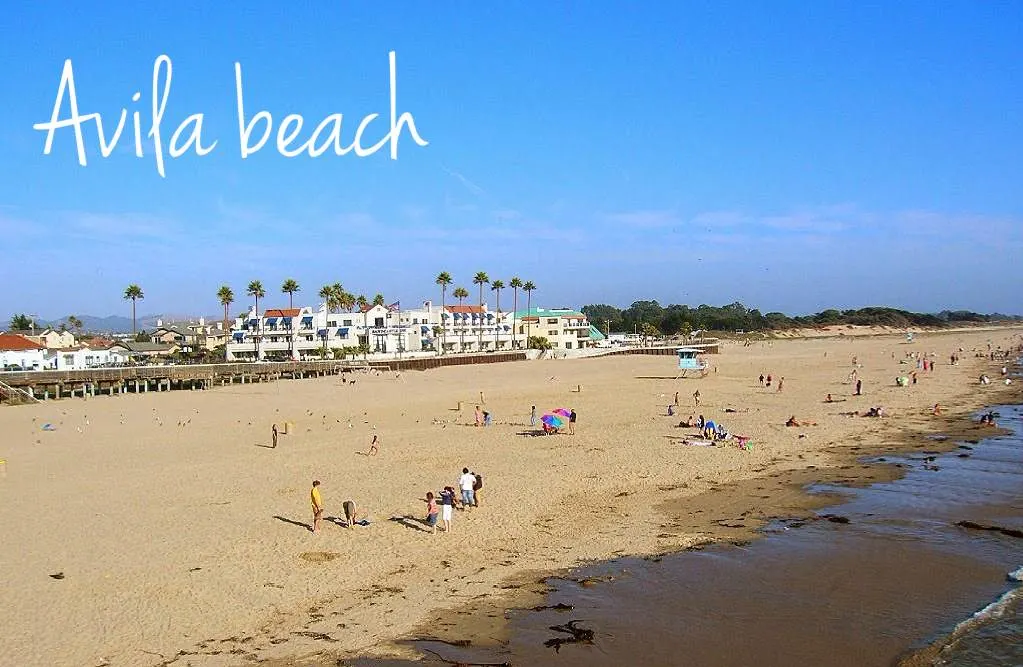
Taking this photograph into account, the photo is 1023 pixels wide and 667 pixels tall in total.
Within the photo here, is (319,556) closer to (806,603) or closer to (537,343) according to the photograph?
(806,603)

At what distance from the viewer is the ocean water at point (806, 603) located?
953 cm

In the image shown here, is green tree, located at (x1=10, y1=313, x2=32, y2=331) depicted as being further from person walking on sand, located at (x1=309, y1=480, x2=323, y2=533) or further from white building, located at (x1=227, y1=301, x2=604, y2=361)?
person walking on sand, located at (x1=309, y1=480, x2=323, y2=533)

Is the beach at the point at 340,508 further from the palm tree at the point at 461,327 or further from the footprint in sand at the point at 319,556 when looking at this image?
the palm tree at the point at 461,327

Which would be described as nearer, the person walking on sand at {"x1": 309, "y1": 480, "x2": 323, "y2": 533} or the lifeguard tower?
the person walking on sand at {"x1": 309, "y1": 480, "x2": 323, "y2": 533}

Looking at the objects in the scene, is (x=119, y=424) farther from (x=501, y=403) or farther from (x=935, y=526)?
(x=935, y=526)

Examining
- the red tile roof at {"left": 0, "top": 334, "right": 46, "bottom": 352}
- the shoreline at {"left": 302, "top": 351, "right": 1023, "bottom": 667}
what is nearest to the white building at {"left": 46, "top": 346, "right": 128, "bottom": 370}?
the red tile roof at {"left": 0, "top": 334, "right": 46, "bottom": 352}

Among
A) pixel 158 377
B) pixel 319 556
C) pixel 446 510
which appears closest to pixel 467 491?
pixel 446 510

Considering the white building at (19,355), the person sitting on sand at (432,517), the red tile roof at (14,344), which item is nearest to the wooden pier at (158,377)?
the white building at (19,355)

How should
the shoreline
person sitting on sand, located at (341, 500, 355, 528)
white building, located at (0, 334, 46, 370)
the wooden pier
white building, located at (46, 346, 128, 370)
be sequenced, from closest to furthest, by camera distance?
the shoreline → person sitting on sand, located at (341, 500, 355, 528) → the wooden pier → white building, located at (0, 334, 46, 370) → white building, located at (46, 346, 128, 370)

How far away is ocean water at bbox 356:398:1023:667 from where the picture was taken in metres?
9.53

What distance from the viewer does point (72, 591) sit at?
38.7ft

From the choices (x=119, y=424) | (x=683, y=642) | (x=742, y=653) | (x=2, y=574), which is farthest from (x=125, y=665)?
(x=119, y=424)

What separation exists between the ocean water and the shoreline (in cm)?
23

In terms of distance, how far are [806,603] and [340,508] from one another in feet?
31.7
